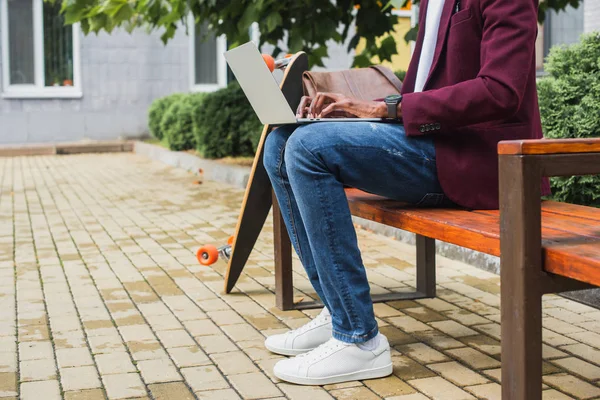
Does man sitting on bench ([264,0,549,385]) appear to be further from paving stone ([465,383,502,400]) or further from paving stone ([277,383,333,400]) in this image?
paving stone ([465,383,502,400])

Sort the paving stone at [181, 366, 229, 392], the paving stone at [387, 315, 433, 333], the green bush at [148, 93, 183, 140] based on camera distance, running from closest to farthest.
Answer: the paving stone at [181, 366, 229, 392] → the paving stone at [387, 315, 433, 333] → the green bush at [148, 93, 183, 140]

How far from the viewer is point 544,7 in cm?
754

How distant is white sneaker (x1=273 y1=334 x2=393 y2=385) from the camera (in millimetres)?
3084

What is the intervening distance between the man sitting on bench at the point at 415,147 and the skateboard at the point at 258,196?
2.77 ft

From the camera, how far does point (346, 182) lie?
2.99 m

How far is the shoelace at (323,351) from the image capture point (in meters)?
3.10

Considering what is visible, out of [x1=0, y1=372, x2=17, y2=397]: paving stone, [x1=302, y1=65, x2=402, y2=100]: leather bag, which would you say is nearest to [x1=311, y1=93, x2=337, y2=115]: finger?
[x1=302, y1=65, x2=402, y2=100]: leather bag

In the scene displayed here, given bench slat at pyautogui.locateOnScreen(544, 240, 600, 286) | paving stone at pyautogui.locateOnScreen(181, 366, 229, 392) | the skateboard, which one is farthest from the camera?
the skateboard

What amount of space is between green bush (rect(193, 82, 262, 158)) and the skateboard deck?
614 cm

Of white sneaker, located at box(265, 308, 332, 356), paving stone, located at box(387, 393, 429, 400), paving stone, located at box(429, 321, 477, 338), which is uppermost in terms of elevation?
white sneaker, located at box(265, 308, 332, 356)

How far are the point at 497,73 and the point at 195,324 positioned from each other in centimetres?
191

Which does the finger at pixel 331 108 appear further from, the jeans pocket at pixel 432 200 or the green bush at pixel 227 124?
the green bush at pixel 227 124

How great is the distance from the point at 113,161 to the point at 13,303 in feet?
32.8

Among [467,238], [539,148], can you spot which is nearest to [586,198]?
[467,238]
